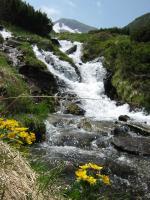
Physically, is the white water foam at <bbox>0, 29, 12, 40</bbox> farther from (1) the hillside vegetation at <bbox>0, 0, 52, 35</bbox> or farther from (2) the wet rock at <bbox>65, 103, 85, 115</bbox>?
(2) the wet rock at <bbox>65, 103, 85, 115</bbox>

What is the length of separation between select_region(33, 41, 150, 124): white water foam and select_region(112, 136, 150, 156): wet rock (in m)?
3.51

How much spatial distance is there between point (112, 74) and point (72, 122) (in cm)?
983

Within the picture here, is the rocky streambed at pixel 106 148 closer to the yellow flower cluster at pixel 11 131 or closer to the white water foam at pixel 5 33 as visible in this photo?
the yellow flower cluster at pixel 11 131

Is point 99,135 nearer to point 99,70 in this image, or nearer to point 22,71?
point 22,71

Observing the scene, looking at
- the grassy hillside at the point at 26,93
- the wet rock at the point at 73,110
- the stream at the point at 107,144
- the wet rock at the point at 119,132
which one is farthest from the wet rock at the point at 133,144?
the wet rock at the point at 73,110

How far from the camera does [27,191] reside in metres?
3.88

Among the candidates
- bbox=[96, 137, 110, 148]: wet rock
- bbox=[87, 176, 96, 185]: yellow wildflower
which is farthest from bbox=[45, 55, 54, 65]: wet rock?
bbox=[87, 176, 96, 185]: yellow wildflower

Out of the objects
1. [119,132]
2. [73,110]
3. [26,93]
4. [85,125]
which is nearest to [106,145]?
[119,132]

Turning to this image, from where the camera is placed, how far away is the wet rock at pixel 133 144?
41.1ft

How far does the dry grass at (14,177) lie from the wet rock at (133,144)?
8384mm

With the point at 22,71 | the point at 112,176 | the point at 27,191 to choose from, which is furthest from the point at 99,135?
the point at 27,191

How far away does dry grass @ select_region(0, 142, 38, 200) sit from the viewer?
3654 millimetres

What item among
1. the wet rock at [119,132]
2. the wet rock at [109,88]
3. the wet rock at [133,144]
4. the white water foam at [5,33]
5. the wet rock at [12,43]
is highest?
the white water foam at [5,33]

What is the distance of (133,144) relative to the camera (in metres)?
13.0
